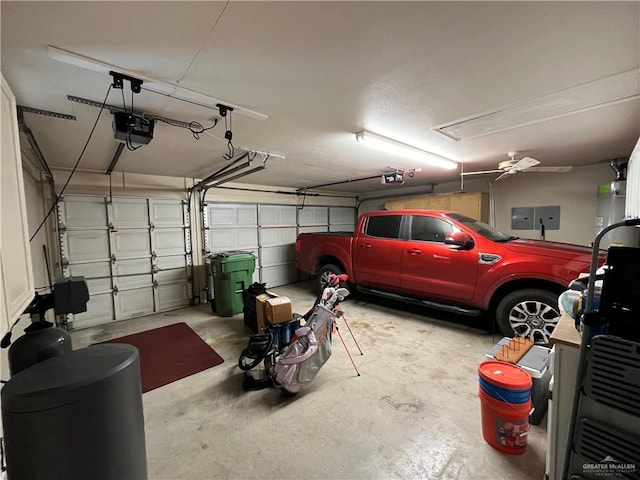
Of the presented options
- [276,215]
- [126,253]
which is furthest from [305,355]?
[276,215]

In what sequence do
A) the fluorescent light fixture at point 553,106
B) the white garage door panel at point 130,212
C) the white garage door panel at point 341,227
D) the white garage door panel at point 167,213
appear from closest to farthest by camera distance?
1. the fluorescent light fixture at point 553,106
2. the white garage door panel at point 130,212
3. the white garage door panel at point 167,213
4. the white garage door panel at point 341,227

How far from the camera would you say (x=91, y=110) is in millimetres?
2139

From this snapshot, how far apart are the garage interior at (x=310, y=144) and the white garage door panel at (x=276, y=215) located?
2.05 metres

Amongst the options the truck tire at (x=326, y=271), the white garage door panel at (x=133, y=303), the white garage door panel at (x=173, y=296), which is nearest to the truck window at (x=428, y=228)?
the truck tire at (x=326, y=271)

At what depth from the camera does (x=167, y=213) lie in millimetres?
5129

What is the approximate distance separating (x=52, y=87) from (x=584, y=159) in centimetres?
665

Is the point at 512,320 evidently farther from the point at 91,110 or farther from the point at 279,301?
the point at 91,110

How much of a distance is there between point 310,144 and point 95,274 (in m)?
4.37

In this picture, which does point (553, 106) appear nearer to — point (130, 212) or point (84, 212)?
point (130, 212)

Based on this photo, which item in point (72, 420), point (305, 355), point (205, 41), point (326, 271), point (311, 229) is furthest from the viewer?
point (311, 229)

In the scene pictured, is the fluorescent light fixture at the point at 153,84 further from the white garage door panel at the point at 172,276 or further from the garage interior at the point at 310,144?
the white garage door panel at the point at 172,276

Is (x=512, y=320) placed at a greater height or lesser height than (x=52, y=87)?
lesser

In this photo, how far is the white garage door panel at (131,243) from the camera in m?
4.64

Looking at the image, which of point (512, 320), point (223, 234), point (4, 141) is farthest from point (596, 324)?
point (223, 234)
